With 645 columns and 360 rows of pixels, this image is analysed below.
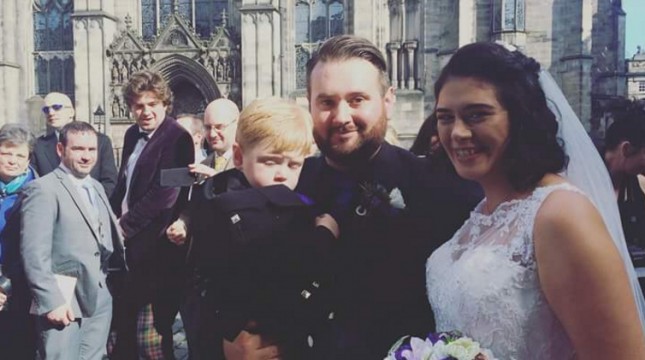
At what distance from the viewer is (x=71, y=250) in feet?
15.4

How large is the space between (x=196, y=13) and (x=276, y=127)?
73.2 ft

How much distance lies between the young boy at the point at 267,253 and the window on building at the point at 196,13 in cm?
2184

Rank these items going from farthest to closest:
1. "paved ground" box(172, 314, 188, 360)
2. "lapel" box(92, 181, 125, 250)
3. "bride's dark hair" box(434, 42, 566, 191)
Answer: "paved ground" box(172, 314, 188, 360), "lapel" box(92, 181, 125, 250), "bride's dark hair" box(434, 42, 566, 191)

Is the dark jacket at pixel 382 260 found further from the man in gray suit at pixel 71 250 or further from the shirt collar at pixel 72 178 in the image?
the shirt collar at pixel 72 178

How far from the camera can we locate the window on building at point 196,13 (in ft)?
77.3

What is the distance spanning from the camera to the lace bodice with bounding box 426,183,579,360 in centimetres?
190

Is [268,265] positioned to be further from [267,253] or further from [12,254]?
[12,254]

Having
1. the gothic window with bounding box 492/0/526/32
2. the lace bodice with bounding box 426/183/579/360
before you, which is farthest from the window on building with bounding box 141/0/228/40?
the lace bodice with bounding box 426/183/579/360

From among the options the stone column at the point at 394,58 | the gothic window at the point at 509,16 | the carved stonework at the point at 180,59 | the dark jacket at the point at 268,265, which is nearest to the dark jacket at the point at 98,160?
the dark jacket at the point at 268,265

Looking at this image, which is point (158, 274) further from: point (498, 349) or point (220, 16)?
point (220, 16)

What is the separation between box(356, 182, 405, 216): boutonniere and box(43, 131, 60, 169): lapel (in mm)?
5227

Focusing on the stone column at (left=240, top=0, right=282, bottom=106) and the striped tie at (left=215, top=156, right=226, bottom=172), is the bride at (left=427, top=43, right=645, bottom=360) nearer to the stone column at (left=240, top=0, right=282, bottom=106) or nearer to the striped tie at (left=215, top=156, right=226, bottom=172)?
the striped tie at (left=215, top=156, right=226, bottom=172)

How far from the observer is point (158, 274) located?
4020 mm

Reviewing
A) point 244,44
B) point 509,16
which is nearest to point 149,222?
point 244,44
